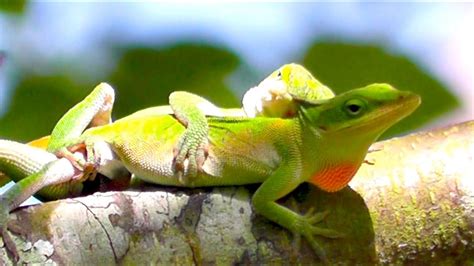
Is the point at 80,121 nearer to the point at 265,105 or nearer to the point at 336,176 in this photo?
the point at 265,105

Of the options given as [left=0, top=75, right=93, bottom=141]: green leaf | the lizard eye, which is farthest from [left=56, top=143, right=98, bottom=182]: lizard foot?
the lizard eye

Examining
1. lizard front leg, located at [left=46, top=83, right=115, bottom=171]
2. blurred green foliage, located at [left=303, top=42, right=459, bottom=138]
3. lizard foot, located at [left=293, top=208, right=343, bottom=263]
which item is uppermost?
blurred green foliage, located at [left=303, top=42, right=459, bottom=138]

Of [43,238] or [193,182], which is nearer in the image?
[43,238]

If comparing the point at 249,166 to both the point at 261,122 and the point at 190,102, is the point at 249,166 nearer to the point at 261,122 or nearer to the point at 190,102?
the point at 261,122

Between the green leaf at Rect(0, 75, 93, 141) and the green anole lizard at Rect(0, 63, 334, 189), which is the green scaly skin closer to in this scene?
the green anole lizard at Rect(0, 63, 334, 189)

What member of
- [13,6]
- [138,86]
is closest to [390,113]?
[138,86]

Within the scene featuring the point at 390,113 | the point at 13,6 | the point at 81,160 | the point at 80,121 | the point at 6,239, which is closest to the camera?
the point at 6,239

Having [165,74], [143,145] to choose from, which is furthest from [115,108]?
[143,145]
